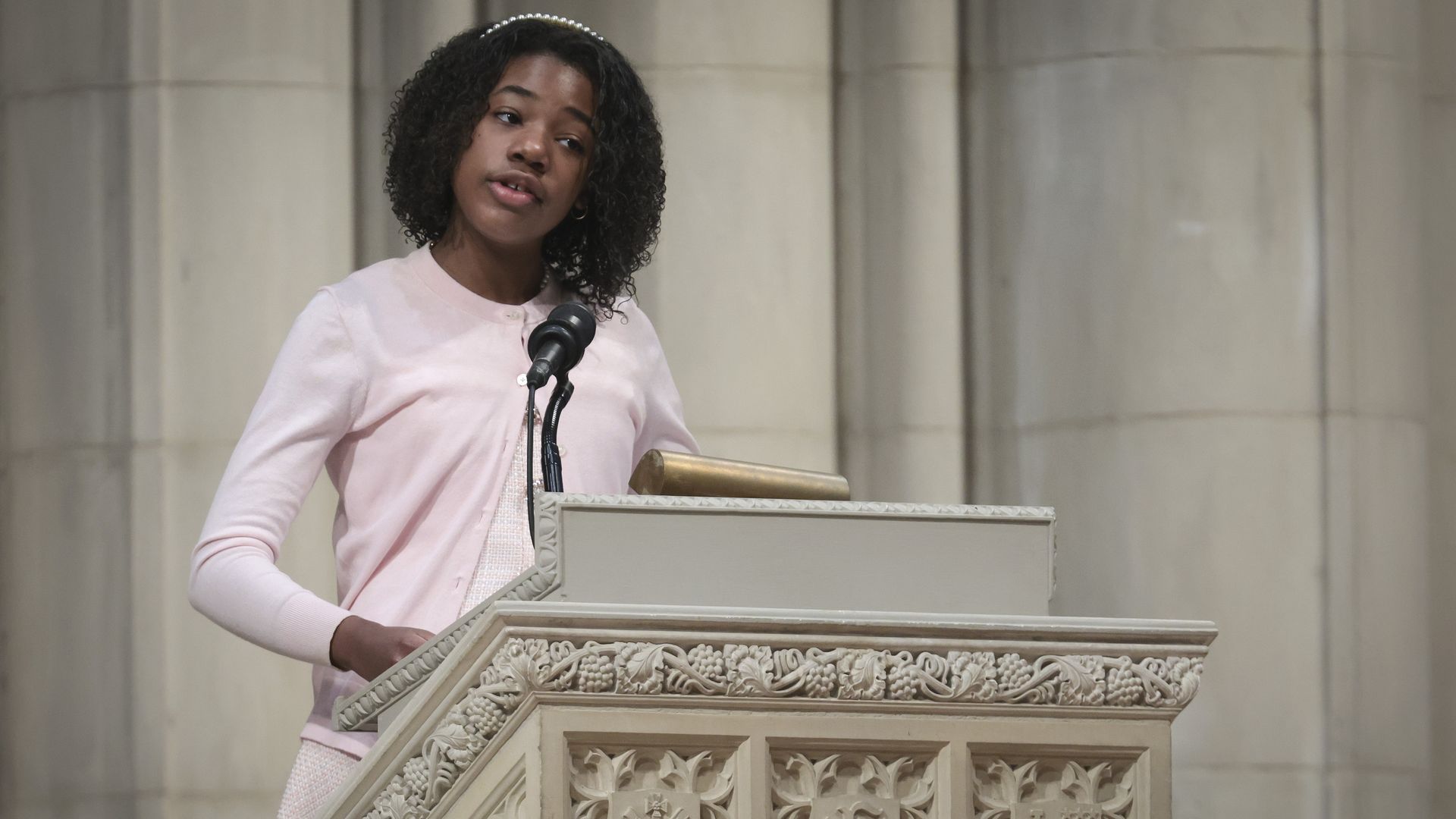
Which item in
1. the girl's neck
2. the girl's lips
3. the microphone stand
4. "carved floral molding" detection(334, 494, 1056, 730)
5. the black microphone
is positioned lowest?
"carved floral molding" detection(334, 494, 1056, 730)

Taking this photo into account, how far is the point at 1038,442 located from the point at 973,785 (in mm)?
3026

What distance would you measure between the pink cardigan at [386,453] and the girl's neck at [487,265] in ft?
0.13

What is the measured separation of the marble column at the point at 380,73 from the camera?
16.2ft

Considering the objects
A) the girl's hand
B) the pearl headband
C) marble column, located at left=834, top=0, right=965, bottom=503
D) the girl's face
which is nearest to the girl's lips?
the girl's face

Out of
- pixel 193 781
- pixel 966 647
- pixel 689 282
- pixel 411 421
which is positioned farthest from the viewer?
pixel 689 282

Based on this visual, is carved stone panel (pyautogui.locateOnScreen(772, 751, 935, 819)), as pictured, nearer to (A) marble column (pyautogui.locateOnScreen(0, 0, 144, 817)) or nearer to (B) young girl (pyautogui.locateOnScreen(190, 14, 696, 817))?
(B) young girl (pyautogui.locateOnScreen(190, 14, 696, 817))

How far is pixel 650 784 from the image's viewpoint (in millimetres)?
1972

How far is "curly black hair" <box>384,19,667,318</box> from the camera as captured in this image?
2.83m

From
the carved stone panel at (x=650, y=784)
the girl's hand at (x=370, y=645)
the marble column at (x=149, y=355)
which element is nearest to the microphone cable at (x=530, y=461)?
the girl's hand at (x=370, y=645)

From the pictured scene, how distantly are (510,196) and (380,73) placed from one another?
238cm

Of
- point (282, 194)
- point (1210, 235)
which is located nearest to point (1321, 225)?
point (1210, 235)

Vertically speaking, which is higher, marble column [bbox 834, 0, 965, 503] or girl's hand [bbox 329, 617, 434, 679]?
marble column [bbox 834, 0, 965, 503]

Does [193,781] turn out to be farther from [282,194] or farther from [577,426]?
[577,426]

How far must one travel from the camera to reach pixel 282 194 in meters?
4.76
